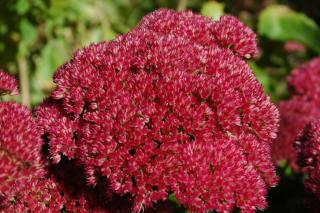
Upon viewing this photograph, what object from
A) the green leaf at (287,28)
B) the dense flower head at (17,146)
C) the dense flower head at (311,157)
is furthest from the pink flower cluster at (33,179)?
the green leaf at (287,28)

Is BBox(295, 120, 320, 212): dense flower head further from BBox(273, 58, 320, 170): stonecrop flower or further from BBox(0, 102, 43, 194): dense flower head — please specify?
BBox(0, 102, 43, 194): dense flower head

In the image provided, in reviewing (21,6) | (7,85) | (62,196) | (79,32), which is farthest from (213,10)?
(62,196)

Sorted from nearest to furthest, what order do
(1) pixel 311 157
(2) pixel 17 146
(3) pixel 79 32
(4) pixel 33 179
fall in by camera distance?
(2) pixel 17 146 → (4) pixel 33 179 → (1) pixel 311 157 → (3) pixel 79 32

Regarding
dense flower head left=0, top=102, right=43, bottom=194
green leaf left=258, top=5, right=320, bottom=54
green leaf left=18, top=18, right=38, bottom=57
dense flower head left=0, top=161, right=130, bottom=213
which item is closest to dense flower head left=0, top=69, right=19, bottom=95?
dense flower head left=0, top=102, right=43, bottom=194

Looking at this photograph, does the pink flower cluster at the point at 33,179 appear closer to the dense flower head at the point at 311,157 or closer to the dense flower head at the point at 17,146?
the dense flower head at the point at 17,146

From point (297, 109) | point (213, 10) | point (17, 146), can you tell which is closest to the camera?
point (17, 146)

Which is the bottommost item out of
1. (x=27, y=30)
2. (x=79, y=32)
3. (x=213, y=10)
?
(x=27, y=30)

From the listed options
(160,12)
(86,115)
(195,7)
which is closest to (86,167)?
(86,115)

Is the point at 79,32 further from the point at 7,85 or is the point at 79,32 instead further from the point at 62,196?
the point at 62,196
